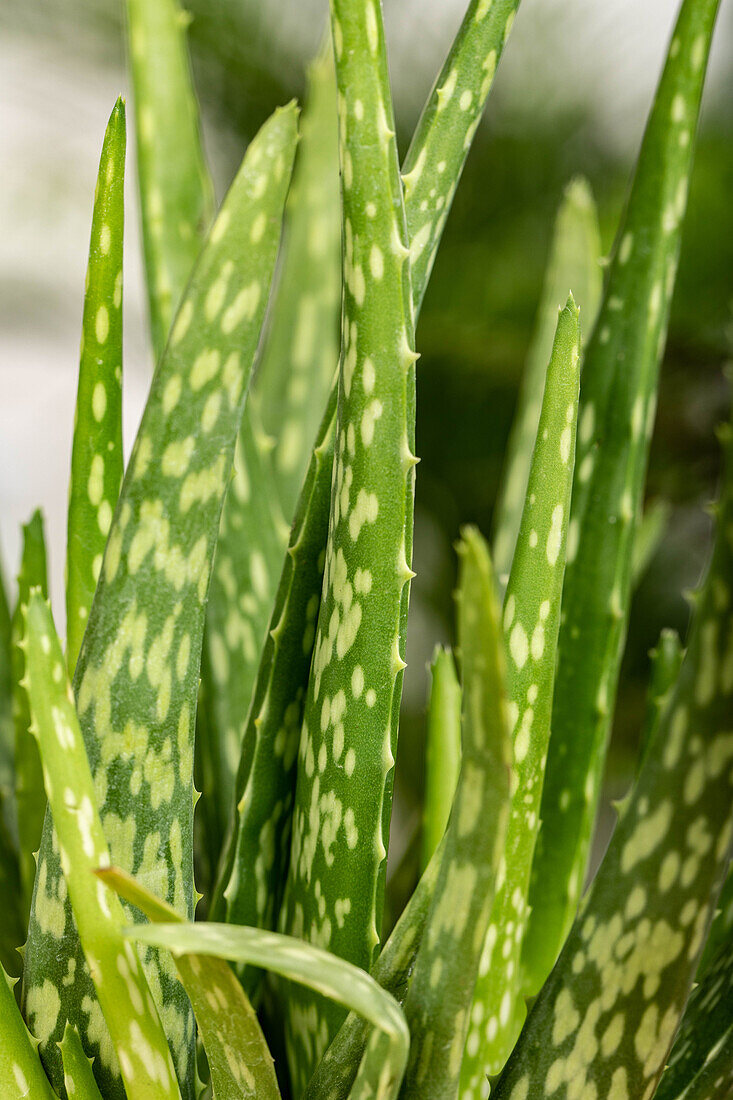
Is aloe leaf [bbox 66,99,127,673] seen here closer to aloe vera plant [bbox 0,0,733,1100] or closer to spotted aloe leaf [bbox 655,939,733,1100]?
aloe vera plant [bbox 0,0,733,1100]

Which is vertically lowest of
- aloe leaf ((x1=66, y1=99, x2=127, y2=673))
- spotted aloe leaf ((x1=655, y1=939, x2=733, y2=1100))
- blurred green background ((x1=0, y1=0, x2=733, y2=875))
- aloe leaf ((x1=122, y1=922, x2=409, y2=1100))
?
spotted aloe leaf ((x1=655, y1=939, x2=733, y2=1100))

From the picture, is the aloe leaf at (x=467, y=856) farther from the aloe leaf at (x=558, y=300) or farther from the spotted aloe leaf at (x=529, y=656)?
the aloe leaf at (x=558, y=300)

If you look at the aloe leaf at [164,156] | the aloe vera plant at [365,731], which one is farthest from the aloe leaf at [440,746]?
the aloe leaf at [164,156]

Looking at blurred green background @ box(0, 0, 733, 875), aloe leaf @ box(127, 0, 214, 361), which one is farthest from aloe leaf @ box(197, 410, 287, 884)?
blurred green background @ box(0, 0, 733, 875)

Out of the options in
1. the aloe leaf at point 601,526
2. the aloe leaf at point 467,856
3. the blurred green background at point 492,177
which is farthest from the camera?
the blurred green background at point 492,177

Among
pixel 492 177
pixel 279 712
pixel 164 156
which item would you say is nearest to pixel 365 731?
pixel 279 712

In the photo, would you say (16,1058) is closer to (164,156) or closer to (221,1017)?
(221,1017)
